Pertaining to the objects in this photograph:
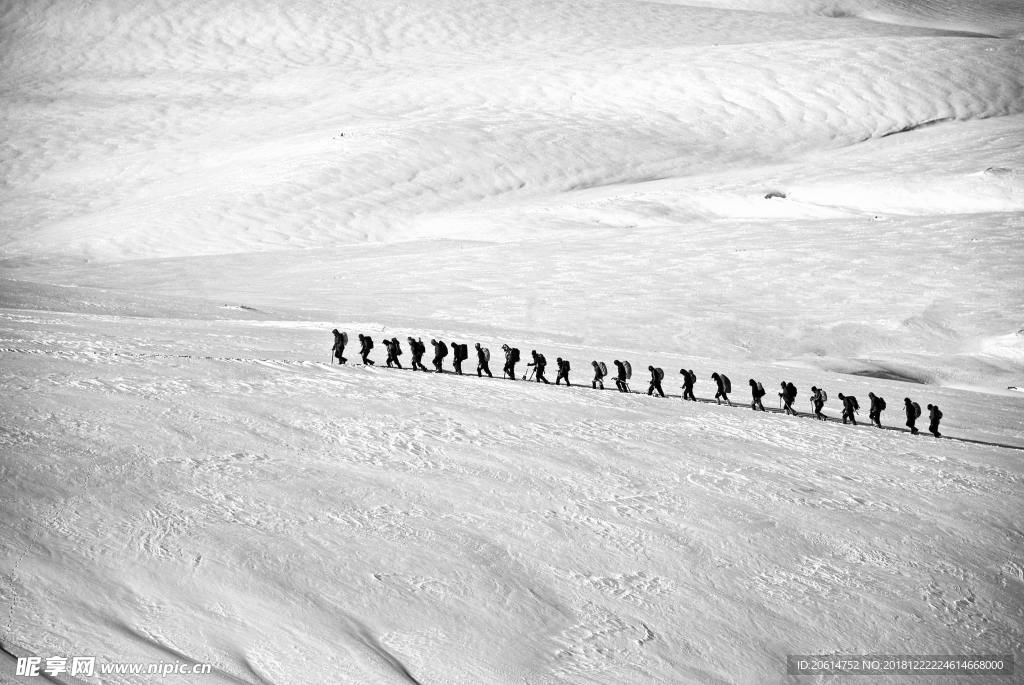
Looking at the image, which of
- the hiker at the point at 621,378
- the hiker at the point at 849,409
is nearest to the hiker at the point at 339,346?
the hiker at the point at 621,378

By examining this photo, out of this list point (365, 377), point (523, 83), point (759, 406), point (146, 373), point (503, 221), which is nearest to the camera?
point (146, 373)

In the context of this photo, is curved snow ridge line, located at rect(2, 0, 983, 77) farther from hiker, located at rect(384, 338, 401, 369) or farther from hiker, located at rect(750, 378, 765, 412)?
hiker, located at rect(750, 378, 765, 412)

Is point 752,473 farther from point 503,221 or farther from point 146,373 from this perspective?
point 503,221

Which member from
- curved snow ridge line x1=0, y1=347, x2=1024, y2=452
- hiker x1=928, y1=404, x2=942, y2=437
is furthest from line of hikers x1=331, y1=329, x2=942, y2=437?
curved snow ridge line x1=0, y1=347, x2=1024, y2=452

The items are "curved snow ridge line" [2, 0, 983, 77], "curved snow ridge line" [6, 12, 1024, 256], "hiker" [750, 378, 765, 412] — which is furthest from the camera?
"curved snow ridge line" [2, 0, 983, 77]

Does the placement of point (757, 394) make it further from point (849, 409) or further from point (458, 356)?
point (458, 356)

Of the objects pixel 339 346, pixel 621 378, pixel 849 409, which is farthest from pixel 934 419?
pixel 339 346

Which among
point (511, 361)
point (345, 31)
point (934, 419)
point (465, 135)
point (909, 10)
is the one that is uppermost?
point (909, 10)

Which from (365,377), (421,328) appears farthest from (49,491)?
(421,328)
